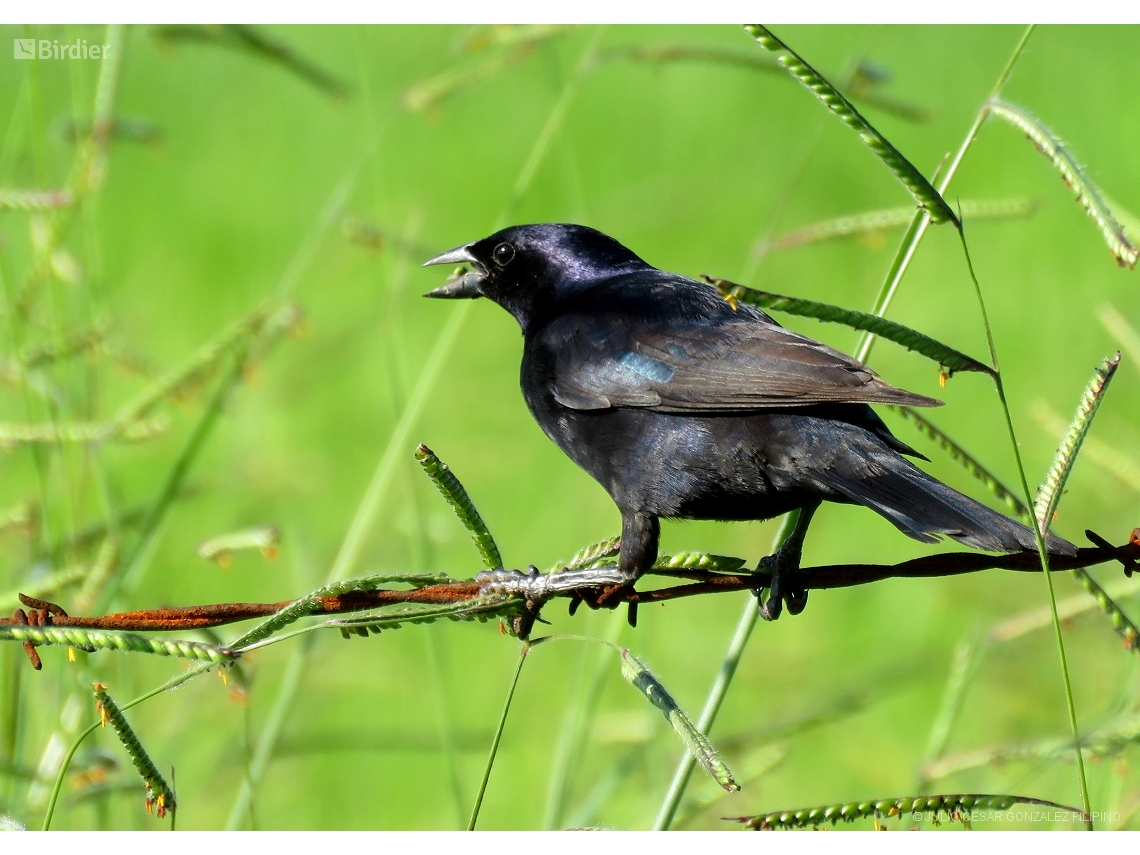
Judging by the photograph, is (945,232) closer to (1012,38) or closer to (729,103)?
(729,103)

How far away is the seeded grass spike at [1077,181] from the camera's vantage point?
180cm

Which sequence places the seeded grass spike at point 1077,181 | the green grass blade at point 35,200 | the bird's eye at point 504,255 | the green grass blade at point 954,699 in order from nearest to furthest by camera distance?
the seeded grass spike at point 1077,181 → the green grass blade at point 35,200 → the green grass blade at point 954,699 → the bird's eye at point 504,255

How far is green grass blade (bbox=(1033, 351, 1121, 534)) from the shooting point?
2121 millimetres

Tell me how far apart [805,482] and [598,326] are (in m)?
0.86

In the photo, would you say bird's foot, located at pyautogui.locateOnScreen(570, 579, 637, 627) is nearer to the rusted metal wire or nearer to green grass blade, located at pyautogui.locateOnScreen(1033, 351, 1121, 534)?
the rusted metal wire

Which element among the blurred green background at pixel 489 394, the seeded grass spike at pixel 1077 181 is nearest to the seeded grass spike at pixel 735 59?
the blurred green background at pixel 489 394

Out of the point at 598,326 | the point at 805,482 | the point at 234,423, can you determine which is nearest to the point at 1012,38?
the point at 598,326

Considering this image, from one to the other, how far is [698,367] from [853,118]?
1390mm

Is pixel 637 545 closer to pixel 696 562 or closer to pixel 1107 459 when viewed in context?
pixel 696 562

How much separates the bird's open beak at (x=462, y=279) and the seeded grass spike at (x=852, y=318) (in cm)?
244

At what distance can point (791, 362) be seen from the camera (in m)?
2.94

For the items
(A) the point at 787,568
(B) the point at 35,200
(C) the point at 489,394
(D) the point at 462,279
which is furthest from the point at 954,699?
(C) the point at 489,394

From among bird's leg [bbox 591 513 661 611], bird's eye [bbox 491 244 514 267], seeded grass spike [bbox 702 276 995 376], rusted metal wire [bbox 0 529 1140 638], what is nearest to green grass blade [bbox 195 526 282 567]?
rusted metal wire [bbox 0 529 1140 638]

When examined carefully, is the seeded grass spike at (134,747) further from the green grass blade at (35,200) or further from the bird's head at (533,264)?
the bird's head at (533,264)
